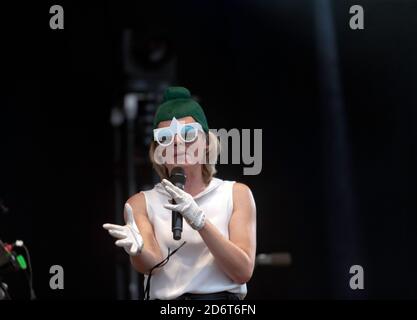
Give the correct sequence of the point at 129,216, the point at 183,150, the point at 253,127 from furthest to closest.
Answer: the point at 253,127
the point at 183,150
the point at 129,216

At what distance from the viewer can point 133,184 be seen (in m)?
4.92

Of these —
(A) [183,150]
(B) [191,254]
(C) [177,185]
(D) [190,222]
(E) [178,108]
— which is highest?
(E) [178,108]

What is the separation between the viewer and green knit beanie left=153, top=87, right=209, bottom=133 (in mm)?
2879

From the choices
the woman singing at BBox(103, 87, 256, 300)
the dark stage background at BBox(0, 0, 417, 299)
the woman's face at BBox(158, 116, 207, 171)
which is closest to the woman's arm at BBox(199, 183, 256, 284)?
the woman singing at BBox(103, 87, 256, 300)

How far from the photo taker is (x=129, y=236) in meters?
2.60

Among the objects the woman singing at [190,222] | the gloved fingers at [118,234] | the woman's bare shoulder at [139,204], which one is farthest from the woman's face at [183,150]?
the gloved fingers at [118,234]

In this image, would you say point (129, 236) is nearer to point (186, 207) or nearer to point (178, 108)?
point (186, 207)

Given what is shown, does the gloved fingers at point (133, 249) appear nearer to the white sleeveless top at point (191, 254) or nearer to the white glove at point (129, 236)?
the white glove at point (129, 236)

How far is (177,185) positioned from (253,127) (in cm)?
227

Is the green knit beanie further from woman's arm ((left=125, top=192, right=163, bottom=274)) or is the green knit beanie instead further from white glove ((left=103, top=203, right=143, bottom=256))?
white glove ((left=103, top=203, right=143, bottom=256))

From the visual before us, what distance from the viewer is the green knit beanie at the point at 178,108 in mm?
2879

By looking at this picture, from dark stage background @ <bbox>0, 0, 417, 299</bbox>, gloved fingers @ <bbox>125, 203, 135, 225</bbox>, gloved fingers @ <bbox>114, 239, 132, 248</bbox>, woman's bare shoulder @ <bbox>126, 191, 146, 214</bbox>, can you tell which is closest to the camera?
gloved fingers @ <bbox>114, 239, 132, 248</bbox>

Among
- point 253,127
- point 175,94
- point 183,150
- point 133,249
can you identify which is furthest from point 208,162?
point 253,127
